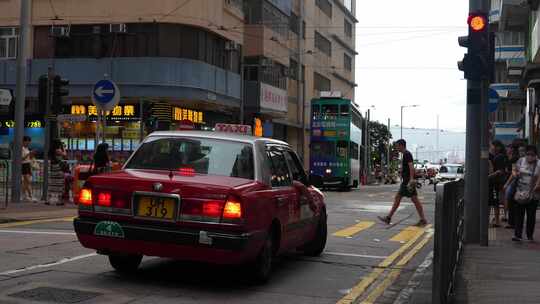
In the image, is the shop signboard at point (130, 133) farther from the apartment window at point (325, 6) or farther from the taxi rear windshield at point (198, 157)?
the apartment window at point (325, 6)

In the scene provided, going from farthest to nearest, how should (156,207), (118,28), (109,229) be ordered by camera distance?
(118,28) < (109,229) < (156,207)

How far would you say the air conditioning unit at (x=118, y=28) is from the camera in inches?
1304

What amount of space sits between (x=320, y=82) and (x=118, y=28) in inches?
1211

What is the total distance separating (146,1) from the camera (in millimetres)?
33125

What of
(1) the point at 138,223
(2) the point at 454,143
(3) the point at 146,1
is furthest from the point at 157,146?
(2) the point at 454,143

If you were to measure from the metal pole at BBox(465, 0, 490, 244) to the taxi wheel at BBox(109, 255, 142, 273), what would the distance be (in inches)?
220

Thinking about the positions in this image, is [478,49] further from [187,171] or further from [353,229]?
[187,171]

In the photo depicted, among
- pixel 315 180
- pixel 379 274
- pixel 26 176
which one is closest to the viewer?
pixel 379 274

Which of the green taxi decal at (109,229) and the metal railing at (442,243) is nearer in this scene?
the metal railing at (442,243)

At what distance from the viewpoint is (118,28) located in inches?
1312

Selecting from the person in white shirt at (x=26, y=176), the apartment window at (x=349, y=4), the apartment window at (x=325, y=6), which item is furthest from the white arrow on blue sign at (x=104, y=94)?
the apartment window at (x=349, y=4)

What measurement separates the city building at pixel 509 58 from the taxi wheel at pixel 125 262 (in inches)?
318

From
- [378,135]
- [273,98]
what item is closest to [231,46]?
[273,98]

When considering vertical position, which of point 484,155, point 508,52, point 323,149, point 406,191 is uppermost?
point 508,52
